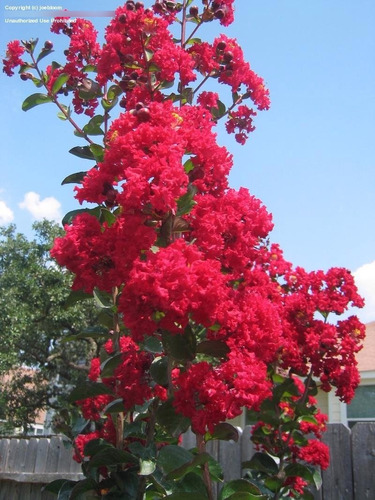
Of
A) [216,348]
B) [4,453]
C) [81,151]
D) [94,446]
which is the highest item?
[81,151]

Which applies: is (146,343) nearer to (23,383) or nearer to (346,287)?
(346,287)

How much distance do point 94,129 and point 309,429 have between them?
6.87 feet

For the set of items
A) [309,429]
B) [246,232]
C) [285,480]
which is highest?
[246,232]

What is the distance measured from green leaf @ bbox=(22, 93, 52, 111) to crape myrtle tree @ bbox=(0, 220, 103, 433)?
30.0ft

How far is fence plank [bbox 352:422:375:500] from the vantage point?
3416 mm

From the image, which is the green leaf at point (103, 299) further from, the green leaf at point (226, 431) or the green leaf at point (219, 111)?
the green leaf at point (219, 111)

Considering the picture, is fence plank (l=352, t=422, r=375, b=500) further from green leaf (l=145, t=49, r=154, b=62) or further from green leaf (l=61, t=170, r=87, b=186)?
green leaf (l=145, t=49, r=154, b=62)

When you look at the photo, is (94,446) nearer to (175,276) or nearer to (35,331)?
(175,276)

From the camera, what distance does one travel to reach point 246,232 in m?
1.81

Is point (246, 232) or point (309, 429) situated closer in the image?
point (246, 232)

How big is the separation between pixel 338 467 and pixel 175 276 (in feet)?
9.39

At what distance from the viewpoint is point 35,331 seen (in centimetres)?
1298


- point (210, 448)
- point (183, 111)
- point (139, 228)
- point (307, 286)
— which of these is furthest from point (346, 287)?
point (210, 448)

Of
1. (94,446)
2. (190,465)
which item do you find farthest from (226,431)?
(94,446)
